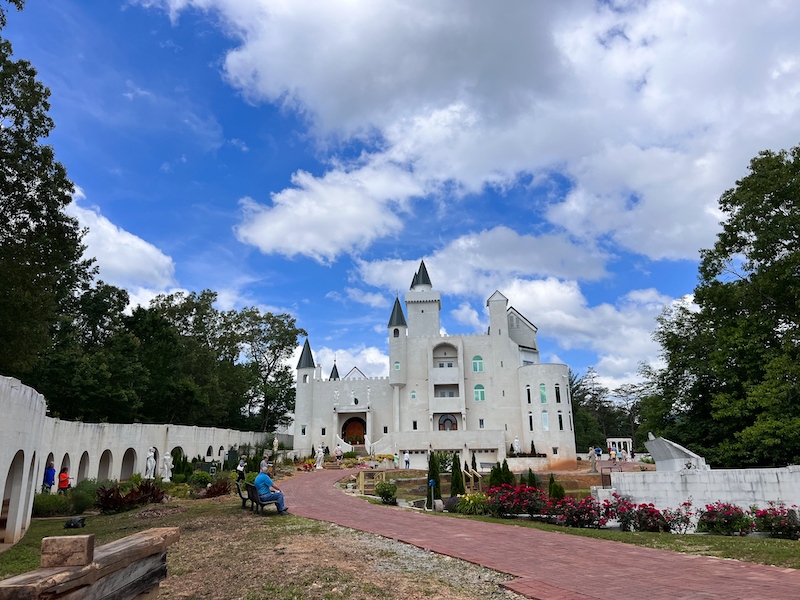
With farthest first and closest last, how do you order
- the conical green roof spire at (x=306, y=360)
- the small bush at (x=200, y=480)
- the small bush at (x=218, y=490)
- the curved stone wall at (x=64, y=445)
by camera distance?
the conical green roof spire at (x=306, y=360) → the small bush at (x=200, y=480) → the small bush at (x=218, y=490) → the curved stone wall at (x=64, y=445)

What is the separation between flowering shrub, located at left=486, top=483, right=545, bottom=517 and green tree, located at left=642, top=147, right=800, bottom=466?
31.3ft

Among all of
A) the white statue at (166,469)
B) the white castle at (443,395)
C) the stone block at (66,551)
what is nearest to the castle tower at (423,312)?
the white castle at (443,395)

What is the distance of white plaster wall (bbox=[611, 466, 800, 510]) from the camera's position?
12547mm

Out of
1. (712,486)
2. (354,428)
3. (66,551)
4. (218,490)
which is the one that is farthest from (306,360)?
(66,551)

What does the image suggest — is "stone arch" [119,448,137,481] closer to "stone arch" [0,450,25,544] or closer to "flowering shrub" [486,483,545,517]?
"stone arch" [0,450,25,544]

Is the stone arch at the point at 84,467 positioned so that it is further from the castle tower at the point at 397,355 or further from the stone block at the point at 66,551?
the castle tower at the point at 397,355

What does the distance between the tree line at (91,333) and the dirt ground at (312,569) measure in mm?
12231

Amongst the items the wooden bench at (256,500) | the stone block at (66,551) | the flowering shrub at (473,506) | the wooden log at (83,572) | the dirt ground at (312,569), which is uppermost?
the stone block at (66,551)

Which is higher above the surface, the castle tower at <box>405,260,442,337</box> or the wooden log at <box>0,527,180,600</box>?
the castle tower at <box>405,260,442,337</box>

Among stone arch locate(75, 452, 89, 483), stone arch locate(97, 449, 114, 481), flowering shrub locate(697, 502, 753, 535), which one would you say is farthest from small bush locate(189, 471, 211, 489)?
flowering shrub locate(697, 502, 753, 535)

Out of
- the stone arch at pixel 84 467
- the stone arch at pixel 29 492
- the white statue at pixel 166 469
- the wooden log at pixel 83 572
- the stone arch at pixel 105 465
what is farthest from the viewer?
the stone arch at pixel 105 465

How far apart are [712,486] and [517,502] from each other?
5032mm

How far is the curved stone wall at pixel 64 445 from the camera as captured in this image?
10.8 m

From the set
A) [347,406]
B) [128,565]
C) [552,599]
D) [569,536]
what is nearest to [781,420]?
[569,536]
